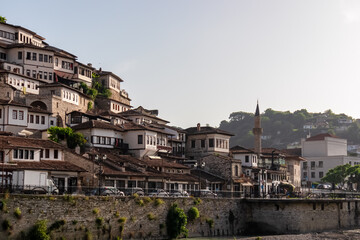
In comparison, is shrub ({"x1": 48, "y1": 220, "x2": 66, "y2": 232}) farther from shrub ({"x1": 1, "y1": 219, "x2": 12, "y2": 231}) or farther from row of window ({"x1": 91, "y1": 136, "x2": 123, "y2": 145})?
row of window ({"x1": 91, "y1": 136, "x2": 123, "y2": 145})

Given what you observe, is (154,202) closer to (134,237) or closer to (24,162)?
(134,237)

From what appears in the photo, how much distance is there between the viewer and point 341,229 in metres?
64.5

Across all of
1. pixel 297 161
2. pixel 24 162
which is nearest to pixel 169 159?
pixel 24 162

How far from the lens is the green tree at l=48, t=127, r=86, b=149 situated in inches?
2606

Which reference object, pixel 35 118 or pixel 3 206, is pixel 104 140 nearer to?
pixel 35 118

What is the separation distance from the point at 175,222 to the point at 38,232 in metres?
15.4

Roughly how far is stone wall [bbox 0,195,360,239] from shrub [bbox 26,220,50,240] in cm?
37

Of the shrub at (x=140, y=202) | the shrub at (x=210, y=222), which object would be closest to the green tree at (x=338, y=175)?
the shrub at (x=210, y=222)

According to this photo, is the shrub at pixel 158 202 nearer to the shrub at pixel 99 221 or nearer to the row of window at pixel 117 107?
the shrub at pixel 99 221

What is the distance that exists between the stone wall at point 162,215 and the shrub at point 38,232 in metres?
0.37

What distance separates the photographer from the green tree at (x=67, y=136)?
6619 cm

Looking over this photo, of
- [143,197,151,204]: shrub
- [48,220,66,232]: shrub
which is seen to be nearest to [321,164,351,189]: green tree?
[143,197,151,204]: shrub

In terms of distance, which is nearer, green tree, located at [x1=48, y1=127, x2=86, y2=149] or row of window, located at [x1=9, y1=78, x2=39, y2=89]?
green tree, located at [x1=48, y1=127, x2=86, y2=149]

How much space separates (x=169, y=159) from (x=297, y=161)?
4740cm
